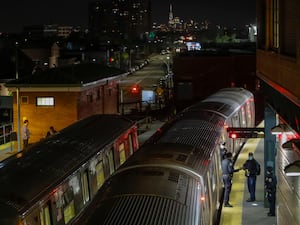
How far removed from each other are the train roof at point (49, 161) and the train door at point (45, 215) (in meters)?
0.24

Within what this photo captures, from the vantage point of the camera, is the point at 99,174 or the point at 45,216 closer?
the point at 45,216

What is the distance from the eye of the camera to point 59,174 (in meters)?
9.73

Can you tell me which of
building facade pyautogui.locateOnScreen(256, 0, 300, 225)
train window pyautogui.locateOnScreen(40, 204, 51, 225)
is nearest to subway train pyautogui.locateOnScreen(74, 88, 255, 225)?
train window pyautogui.locateOnScreen(40, 204, 51, 225)

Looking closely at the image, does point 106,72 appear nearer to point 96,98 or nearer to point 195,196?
point 96,98

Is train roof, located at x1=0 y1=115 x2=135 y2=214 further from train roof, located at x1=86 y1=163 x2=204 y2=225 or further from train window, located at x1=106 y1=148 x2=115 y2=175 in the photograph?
train roof, located at x1=86 y1=163 x2=204 y2=225

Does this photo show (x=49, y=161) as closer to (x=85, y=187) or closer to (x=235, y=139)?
(x=85, y=187)

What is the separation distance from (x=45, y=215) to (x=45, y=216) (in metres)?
0.02

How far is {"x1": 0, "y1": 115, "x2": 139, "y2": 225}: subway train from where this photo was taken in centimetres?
807

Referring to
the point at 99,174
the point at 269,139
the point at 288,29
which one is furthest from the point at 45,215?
the point at 269,139

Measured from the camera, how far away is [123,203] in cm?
728

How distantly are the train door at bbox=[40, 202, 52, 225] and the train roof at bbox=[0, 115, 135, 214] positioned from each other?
0.79 feet

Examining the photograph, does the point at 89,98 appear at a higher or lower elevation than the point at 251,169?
higher

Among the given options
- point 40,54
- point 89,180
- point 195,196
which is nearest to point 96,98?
point 89,180

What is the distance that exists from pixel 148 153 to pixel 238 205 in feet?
17.6
